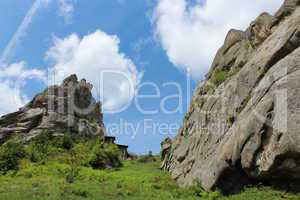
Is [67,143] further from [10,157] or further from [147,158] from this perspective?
[147,158]

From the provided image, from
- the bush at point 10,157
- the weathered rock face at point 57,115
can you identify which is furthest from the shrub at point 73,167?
the weathered rock face at point 57,115

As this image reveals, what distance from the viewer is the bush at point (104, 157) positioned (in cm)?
4978

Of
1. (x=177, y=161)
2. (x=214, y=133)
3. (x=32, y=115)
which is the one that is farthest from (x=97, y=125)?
(x=214, y=133)

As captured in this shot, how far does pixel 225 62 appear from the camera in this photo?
40.4 metres

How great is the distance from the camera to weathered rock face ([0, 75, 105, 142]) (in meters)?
62.8

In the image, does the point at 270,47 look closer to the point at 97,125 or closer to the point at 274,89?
the point at 274,89

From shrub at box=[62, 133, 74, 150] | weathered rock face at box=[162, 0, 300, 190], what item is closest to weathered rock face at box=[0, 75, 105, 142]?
shrub at box=[62, 133, 74, 150]

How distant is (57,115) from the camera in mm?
64875

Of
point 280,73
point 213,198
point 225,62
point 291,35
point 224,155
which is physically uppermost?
point 225,62

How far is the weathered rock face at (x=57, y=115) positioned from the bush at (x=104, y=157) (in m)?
10.5

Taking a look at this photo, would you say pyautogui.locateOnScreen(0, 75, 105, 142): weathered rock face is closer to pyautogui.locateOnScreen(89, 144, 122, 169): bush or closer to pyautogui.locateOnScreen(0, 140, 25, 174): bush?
pyautogui.locateOnScreen(0, 140, 25, 174): bush

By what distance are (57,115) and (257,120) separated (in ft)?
158

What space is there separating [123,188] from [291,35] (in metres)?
15.3

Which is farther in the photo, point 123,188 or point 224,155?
point 123,188
